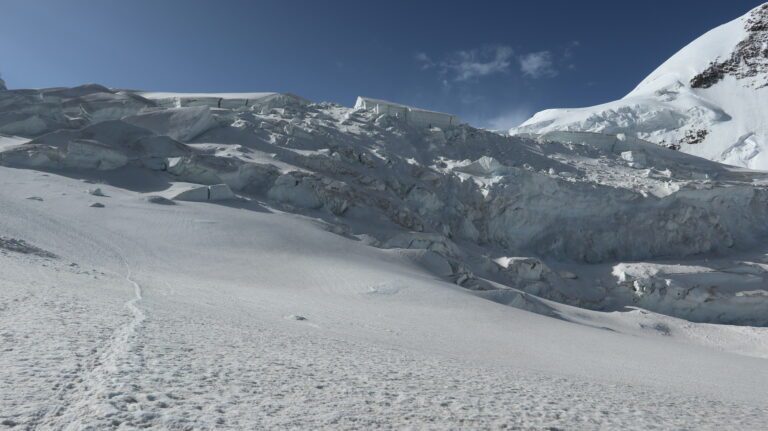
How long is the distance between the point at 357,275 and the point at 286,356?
7.67 meters

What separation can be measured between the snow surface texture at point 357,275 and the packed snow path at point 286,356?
0.03 m

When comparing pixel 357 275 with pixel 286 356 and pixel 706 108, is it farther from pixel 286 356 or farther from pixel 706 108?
pixel 706 108

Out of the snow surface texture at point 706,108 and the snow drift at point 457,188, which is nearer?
the snow drift at point 457,188

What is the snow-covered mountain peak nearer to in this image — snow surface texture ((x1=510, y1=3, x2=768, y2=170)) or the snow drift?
snow surface texture ((x1=510, y1=3, x2=768, y2=170))

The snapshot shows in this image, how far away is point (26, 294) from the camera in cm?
432

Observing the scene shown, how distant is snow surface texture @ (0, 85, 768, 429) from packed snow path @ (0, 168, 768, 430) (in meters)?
0.03

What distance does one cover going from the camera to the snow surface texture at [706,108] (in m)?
51.0

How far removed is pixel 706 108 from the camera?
5566 cm

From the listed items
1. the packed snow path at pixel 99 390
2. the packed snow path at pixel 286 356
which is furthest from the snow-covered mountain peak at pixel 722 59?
the packed snow path at pixel 99 390

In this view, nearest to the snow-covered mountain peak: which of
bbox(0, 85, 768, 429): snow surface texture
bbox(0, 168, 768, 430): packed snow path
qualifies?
bbox(0, 85, 768, 429): snow surface texture

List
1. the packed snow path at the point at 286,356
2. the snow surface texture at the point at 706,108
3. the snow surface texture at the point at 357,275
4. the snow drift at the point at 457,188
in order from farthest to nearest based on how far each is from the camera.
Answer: the snow surface texture at the point at 706,108 → the snow drift at the point at 457,188 → the snow surface texture at the point at 357,275 → the packed snow path at the point at 286,356

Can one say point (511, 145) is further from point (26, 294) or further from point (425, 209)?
point (26, 294)

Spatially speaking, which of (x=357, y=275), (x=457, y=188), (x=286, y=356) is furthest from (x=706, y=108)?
Result: (x=286, y=356)

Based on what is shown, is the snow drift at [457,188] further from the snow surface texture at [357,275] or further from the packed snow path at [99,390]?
the packed snow path at [99,390]
